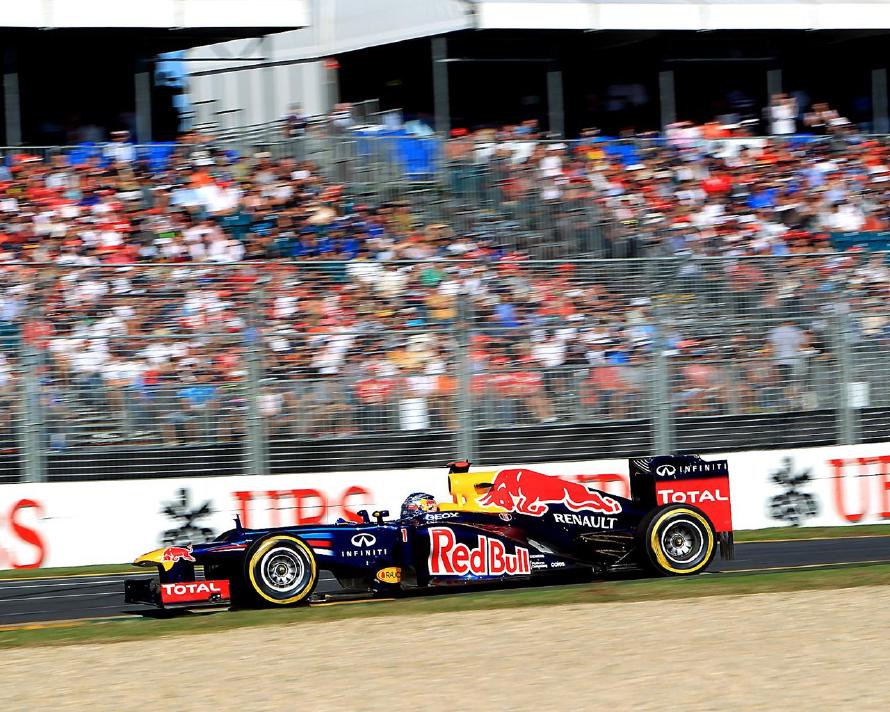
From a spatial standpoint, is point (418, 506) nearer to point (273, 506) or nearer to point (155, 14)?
point (273, 506)

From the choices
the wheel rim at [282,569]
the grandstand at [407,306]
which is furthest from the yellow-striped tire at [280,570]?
the grandstand at [407,306]

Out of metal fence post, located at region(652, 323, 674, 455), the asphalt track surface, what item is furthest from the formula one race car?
metal fence post, located at region(652, 323, 674, 455)

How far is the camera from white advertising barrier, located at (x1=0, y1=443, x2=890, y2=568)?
13.2m

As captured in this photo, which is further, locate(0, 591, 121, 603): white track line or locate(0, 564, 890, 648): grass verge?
locate(0, 591, 121, 603): white track line

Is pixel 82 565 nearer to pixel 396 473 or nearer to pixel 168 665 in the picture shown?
pixel 396 473

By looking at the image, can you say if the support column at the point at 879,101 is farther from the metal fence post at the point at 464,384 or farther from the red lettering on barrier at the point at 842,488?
the metal fence post at the point at 464,384

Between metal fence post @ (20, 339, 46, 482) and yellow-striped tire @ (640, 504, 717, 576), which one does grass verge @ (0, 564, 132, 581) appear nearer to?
metal fence post @ (20, 339, 46, 482)

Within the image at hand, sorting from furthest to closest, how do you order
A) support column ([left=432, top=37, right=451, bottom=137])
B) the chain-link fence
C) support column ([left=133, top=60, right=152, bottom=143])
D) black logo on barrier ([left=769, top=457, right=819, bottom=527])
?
1. support column ([left=432, top=37, right=451, bottom=137])
2. support column ([left=133, top=60, right=152, bottom=143])
3. black logo on barrier ([left=769, top=457, right=819, bottom=527])
4. the chain-link fence

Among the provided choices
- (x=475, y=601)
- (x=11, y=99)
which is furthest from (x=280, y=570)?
(x=11, y=99)

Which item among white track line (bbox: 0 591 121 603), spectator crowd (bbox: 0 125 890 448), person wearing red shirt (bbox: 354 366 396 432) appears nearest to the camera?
white track line (bbox: 0 591 121 603)

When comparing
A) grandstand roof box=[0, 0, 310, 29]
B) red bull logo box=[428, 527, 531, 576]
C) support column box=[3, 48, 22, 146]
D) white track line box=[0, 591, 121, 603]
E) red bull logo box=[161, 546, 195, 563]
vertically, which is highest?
grandstand roof box=[0, 0, 310, 29]

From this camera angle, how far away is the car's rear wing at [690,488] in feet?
35.9

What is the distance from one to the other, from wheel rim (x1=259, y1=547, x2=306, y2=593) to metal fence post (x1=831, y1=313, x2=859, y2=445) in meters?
7.46

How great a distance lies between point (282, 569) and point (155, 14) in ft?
36.0
